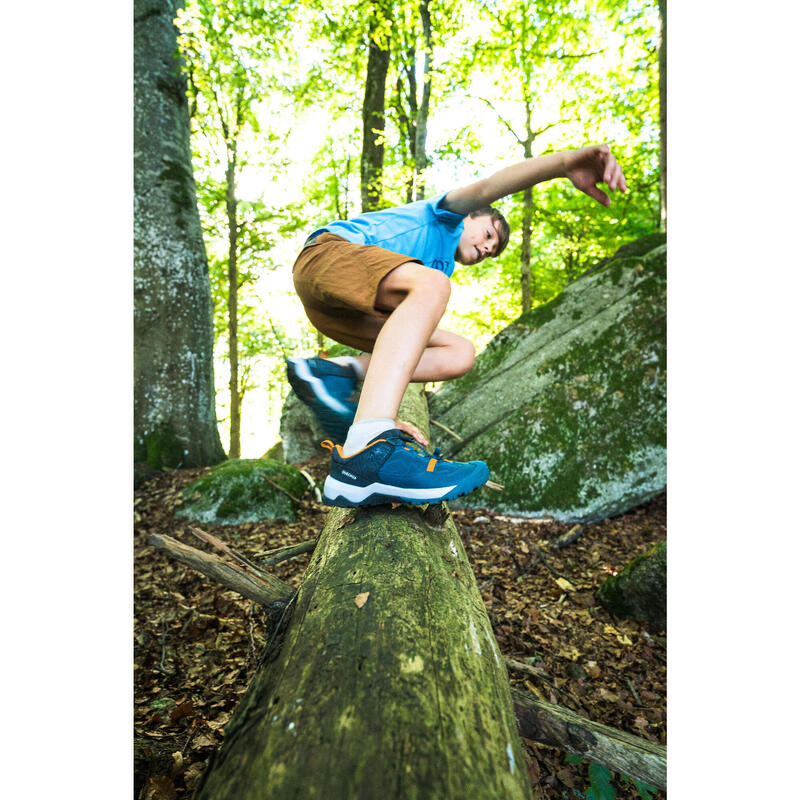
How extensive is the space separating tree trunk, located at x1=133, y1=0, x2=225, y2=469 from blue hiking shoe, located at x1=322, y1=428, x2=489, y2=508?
4379 mm

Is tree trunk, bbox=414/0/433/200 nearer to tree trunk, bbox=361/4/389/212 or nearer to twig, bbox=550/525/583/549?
tree trunk, bbox=361/4/389/212

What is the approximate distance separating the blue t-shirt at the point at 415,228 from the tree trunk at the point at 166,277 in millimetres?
3976

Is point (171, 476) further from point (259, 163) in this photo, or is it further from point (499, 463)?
point (259, 163)

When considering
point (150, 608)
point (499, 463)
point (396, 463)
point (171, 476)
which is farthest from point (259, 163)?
point (396, 463)

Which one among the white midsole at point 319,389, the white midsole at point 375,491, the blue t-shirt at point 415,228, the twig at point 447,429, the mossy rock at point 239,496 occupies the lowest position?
the mossy rock at point 239,496

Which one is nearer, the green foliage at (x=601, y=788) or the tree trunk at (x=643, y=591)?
the green foliage at (x=601, y=788)

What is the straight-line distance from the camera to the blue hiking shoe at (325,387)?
2750mm

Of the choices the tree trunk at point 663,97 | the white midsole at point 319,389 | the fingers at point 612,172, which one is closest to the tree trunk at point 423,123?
the tree trunk at point 663,97

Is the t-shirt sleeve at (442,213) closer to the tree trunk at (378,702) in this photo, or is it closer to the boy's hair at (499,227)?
the boy's hair at (499,227)

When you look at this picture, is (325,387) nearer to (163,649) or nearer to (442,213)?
(442,213)

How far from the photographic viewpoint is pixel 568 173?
79.4 inches

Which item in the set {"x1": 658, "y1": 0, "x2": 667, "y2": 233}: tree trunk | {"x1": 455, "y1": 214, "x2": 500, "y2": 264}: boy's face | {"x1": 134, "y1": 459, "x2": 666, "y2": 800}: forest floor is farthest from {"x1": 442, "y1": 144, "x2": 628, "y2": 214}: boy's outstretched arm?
{"x1": 658, "y1": 0, "x2": 667, "y2": 233}: tree trunk

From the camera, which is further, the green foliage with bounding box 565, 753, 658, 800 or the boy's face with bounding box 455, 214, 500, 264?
Answer: the boy's face with bounding box 455, 214, 500, 264

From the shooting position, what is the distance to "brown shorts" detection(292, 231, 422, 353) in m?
2.00
